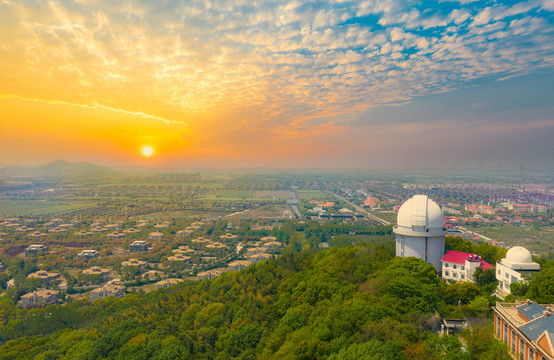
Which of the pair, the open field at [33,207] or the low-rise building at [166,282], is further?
the open field at [33,207]

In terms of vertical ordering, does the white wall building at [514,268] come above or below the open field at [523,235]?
above

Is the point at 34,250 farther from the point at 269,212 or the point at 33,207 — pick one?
the point at 269,212

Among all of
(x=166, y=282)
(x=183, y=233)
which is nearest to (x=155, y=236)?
(x=183, y=233)

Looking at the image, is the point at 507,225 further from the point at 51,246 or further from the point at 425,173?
the point at 425,173

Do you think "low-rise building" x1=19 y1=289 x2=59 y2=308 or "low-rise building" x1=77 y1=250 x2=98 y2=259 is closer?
"low-rise building" x1=19 y1=289 x2=59 y2=308

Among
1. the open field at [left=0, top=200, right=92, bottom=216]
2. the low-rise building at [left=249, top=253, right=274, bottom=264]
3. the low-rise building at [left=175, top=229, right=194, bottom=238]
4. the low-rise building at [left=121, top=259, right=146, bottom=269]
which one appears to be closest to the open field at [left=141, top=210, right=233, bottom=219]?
the low-rise building at [left=175, top=229, right=194, bottom=238]

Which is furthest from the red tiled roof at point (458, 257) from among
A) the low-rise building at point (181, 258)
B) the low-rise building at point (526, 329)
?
the low-rise building at point (181, 258)

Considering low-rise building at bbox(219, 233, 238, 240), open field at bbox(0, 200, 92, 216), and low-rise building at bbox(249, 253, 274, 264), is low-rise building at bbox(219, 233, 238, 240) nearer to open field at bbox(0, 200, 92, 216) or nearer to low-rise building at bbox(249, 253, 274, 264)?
low-rise building at bbox(249, 253, 274, 264)

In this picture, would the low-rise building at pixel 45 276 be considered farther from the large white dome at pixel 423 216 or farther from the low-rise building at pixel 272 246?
the large white dome at pixel 423 216
